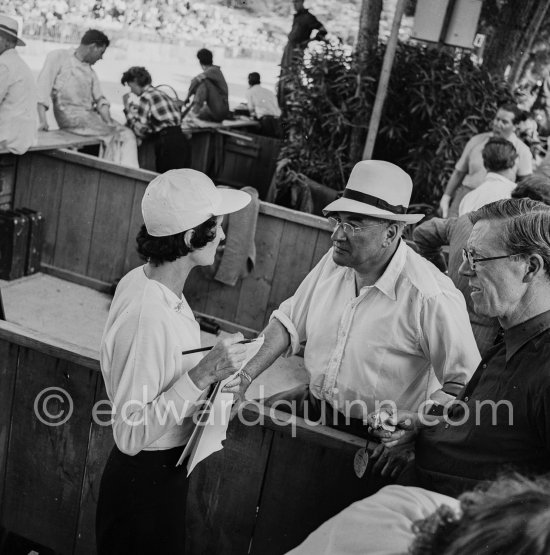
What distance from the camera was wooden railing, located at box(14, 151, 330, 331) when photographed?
6000 millimetres

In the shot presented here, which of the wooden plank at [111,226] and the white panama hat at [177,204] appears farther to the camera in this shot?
the wooden plank at [111,226]

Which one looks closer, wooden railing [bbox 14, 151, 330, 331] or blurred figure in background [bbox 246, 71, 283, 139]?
wooden railing [bbox 14, 151, 330, 331]

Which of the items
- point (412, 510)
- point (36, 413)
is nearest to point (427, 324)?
point (412, 510)

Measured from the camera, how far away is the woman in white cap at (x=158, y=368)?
2.26 m

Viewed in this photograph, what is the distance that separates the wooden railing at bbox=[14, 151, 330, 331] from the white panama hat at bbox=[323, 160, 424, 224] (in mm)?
2689

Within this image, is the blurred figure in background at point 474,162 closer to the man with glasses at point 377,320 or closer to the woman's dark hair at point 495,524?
the man with glasses at point 377,320

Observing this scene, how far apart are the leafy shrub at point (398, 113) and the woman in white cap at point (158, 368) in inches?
248

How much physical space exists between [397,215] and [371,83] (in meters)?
5.94

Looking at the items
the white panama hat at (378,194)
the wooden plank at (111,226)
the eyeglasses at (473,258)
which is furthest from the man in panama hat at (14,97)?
the eyeglasses at (473,258)

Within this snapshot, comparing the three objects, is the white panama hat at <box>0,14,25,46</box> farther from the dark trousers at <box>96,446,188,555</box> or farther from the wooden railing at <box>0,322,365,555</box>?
the dark trousers at <box>96,446,188,555</box>

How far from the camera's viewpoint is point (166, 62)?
23.4 m

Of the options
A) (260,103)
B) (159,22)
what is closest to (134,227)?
(260,103)

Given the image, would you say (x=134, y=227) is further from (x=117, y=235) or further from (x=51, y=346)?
(x=51, y=346)

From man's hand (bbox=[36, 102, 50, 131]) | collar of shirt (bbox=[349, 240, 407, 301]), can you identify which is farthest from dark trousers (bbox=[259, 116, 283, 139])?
collar of shirt (bbox=[349, 240, 407, 301])
